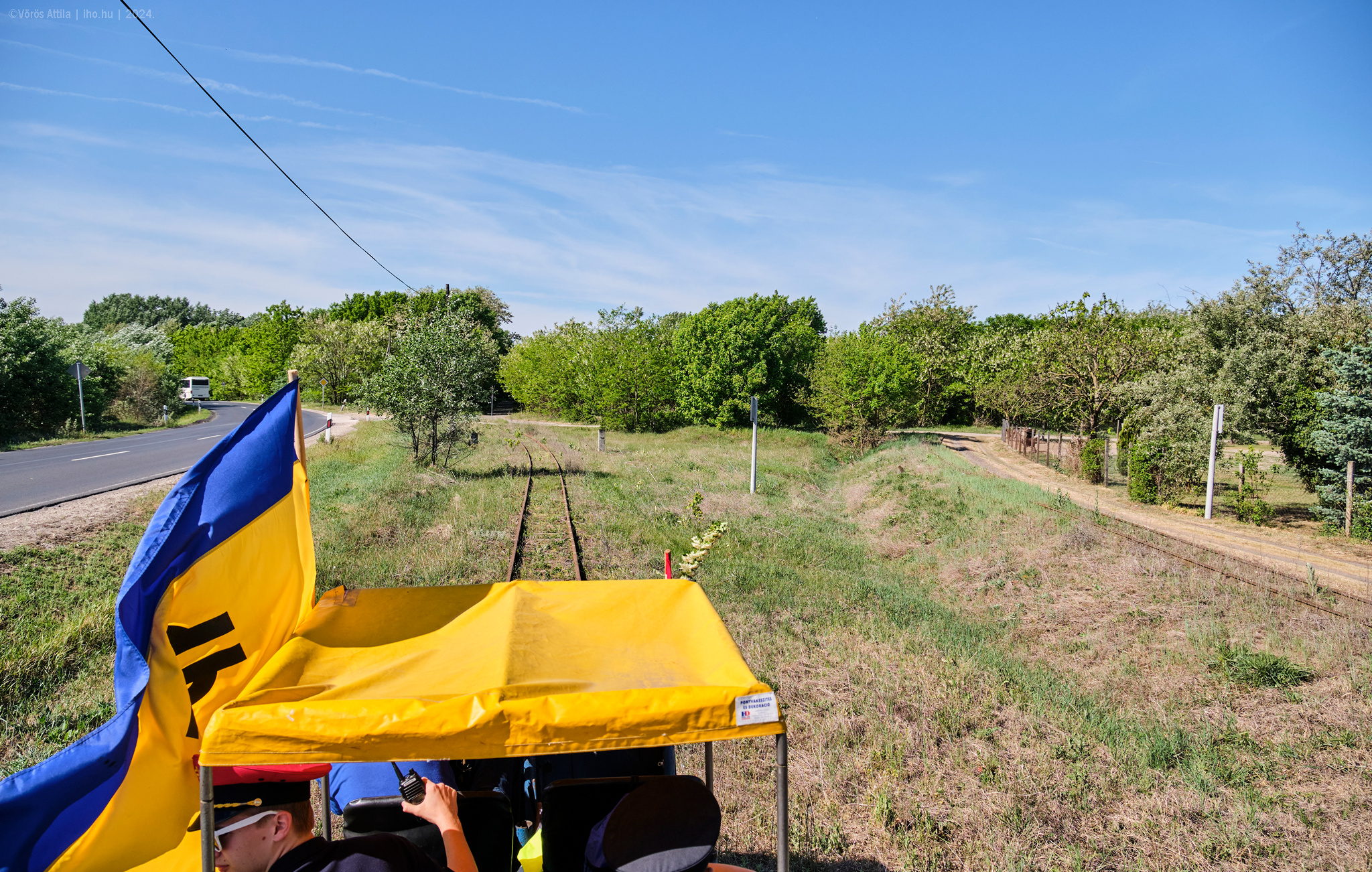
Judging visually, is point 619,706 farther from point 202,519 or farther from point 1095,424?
point 1095,424

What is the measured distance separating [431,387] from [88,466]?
9.43 meters

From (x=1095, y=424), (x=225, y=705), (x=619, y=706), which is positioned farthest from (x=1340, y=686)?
(x=1095, y=424)

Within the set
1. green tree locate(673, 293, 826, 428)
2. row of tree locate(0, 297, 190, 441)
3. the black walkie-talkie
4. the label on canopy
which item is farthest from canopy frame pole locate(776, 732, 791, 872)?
green tree locate(673, 293, 826, 428)

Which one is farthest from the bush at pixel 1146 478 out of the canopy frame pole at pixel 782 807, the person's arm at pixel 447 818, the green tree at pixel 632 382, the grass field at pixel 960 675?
the green tree at pixel 632 382

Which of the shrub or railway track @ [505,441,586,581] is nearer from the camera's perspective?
railway track @ [505,441,586,581]

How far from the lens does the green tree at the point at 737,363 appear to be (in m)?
40.2

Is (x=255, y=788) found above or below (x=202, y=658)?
below

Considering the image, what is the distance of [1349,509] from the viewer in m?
13.8

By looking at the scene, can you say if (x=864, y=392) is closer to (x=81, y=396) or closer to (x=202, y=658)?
(x=202, y=658)

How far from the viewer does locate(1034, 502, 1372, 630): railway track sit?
9.05 metres

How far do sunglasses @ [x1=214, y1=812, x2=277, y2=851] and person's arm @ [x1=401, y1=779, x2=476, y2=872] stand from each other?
54cm

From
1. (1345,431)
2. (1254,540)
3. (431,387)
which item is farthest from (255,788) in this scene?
(1345,431)

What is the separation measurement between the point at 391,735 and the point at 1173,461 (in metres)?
21.2

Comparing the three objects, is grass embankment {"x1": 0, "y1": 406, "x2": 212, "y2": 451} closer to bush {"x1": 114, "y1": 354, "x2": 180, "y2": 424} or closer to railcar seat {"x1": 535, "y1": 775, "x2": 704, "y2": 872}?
bush {"x1": 114, "y1": 354, "x2": 180, "y2": 424}
